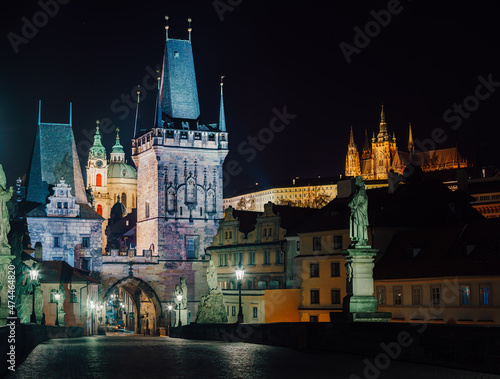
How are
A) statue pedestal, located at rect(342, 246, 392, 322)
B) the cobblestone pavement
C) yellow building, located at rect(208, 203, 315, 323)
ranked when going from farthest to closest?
1. yellow building, located at rect(208, 203, 315, 323)
2. statue pedestal, located at rect(342, 246, 392, 322)
3. the cobblestone pavement

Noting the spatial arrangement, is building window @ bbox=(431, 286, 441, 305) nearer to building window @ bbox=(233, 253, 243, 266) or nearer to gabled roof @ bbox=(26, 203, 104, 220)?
building window @ bbox=(233, 253, 243, 266)

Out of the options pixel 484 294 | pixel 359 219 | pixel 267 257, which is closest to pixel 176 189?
pixel 267 257

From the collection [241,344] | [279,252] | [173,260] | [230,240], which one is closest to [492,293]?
[241,344]

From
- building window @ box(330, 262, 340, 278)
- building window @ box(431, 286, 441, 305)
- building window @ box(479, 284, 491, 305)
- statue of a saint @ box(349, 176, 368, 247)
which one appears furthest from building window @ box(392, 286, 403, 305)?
statue of a saint @ box(349, 176, 368, 247)

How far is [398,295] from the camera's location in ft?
169

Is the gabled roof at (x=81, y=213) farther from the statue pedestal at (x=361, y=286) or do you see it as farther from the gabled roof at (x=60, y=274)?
the statue pedestal at (x=361, y=286)

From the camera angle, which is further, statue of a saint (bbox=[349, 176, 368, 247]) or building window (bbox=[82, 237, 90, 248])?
building window (bbox=[82, 237, 90, 248])

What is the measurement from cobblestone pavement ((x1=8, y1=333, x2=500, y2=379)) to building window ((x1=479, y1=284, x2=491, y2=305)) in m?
17.3

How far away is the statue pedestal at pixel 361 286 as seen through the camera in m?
30.5

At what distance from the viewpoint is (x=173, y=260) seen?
9094cm

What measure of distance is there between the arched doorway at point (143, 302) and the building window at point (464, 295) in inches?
1823

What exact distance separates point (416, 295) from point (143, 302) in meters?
47.5

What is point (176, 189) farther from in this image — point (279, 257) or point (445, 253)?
point (445, 253)

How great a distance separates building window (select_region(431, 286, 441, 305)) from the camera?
158ft
